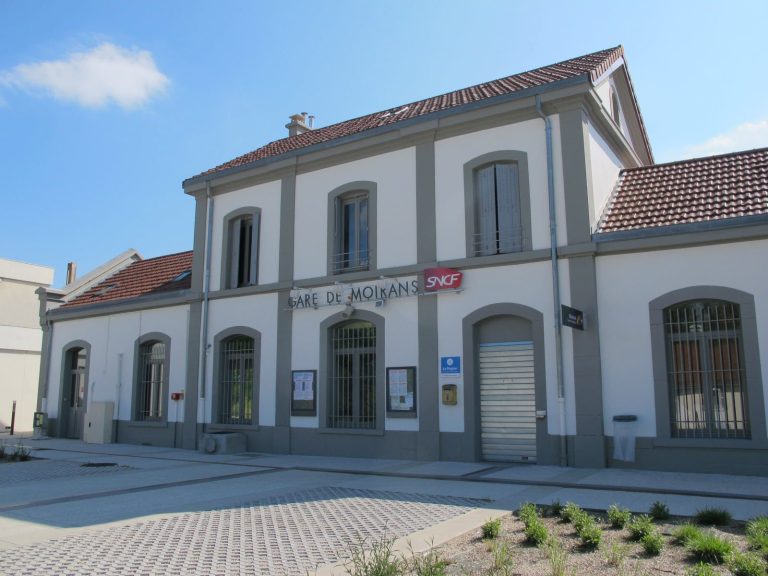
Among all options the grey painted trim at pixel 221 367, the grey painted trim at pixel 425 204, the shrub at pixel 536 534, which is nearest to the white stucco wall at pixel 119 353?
the grey painted trim at pixel 221 367

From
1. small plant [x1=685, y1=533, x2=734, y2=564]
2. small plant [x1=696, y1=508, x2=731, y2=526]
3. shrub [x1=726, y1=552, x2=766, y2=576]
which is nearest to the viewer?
shrub [x1=726, y1=552, x2=766, y2=576]

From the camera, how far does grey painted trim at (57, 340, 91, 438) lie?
2055cm

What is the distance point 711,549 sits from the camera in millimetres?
5609

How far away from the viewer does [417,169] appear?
14.6 metres

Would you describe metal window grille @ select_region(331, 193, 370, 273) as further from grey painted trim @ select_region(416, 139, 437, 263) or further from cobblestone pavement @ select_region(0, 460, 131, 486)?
cobblestone pavement @ select_region(0, 460, 131, 486)

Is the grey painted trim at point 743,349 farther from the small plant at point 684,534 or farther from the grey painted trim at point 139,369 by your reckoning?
the grey painted trim at point 139,369

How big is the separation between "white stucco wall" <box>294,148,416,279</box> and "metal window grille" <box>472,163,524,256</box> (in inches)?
59.3

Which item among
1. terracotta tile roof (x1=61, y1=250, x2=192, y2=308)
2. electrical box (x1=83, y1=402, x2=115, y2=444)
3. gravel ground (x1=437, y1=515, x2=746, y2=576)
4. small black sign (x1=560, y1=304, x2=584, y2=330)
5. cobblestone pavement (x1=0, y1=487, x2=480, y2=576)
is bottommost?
cobblestone pavement (x1=0, y1=487, x2=480, y2=576)

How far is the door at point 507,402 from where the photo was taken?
12727mm

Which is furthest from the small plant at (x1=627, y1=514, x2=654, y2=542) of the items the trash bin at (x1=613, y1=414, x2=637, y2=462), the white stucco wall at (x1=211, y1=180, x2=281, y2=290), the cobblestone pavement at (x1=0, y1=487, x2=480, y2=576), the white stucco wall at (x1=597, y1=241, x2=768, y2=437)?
the white stucco wall at (x1=211, y1=180, x2=281, y2=290)

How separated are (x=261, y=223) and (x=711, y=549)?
44.8 ft

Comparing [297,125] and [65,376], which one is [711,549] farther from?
[65,376]

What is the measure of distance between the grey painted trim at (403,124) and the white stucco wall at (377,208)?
56cm

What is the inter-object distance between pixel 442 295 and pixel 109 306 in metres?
11.7
